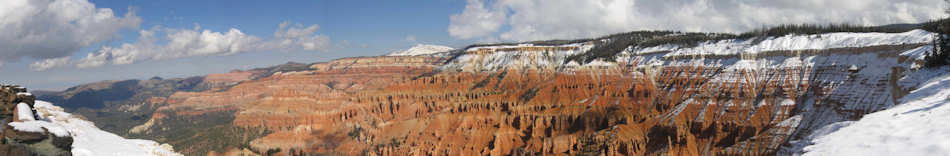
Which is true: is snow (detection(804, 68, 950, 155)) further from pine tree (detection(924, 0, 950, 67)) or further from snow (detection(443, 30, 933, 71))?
snow (detection(443, 30, 933, 71))

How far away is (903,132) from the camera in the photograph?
1338 centimetres

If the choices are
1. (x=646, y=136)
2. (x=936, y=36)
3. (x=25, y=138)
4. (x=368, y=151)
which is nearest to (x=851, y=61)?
(x=936, y=36)

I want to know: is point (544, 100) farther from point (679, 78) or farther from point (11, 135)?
point (11, 135)

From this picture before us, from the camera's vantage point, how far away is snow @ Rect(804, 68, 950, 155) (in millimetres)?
11559

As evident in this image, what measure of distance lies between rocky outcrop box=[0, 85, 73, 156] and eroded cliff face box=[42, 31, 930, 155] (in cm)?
3771

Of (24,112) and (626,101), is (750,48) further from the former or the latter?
(24,112)

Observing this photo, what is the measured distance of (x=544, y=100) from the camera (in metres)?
62.3

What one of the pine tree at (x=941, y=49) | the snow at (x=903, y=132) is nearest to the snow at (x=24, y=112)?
the snow at (x=903, y=132)

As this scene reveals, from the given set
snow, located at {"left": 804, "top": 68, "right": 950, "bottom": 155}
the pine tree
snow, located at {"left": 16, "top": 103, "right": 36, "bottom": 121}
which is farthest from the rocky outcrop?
the pine tree

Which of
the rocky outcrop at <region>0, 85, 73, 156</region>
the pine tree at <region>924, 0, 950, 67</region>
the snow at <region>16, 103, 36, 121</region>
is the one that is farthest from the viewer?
the pine tree at <region>924, 0, 950, 67</region>

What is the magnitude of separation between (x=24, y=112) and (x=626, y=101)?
171 feet

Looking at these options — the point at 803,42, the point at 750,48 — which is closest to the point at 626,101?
the point at 750,48

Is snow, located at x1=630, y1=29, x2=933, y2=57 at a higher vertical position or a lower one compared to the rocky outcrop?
higher

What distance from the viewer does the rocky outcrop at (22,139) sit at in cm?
1227
